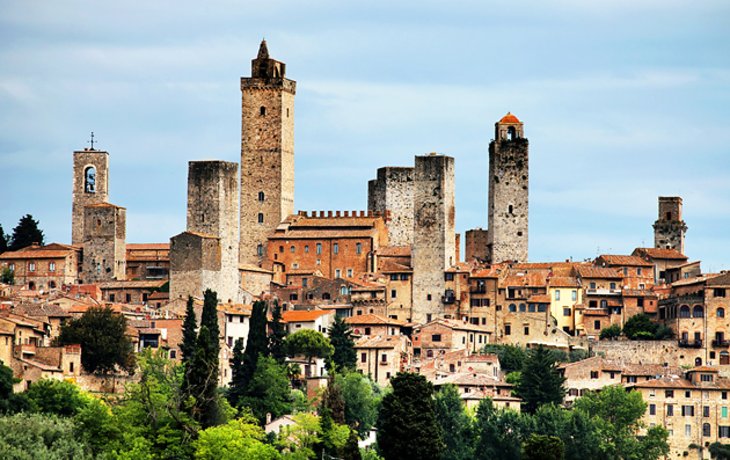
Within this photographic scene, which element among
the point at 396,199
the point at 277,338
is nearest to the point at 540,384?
the point at 277,338

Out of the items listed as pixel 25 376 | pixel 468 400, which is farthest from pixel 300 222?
pixel 25 376

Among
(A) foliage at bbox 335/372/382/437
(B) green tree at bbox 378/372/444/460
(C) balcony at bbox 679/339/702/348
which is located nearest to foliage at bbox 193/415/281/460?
(B) green tree at bbox 378/372/444/460

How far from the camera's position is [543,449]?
69750mm

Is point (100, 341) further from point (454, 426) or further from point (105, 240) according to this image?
point (105, 240)

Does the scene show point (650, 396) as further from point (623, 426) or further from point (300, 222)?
point (300, 222)

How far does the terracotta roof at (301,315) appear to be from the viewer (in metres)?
93.9

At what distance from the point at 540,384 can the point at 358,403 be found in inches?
353

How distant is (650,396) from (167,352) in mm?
19830

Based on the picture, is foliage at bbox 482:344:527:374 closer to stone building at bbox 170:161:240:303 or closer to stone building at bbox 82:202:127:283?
stone building at bbox 170:161:240:303

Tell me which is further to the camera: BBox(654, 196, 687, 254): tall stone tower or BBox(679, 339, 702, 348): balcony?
BBox(654, 196, 687, 254): tall stone tower

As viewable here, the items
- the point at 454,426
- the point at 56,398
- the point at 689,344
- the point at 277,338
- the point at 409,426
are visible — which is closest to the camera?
the point at 409,426

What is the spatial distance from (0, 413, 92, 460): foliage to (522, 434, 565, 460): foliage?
569 inches

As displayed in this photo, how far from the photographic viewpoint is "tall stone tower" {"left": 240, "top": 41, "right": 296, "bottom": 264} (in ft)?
348

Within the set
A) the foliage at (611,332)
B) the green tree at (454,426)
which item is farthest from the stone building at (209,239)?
the green tree at (454,426)
